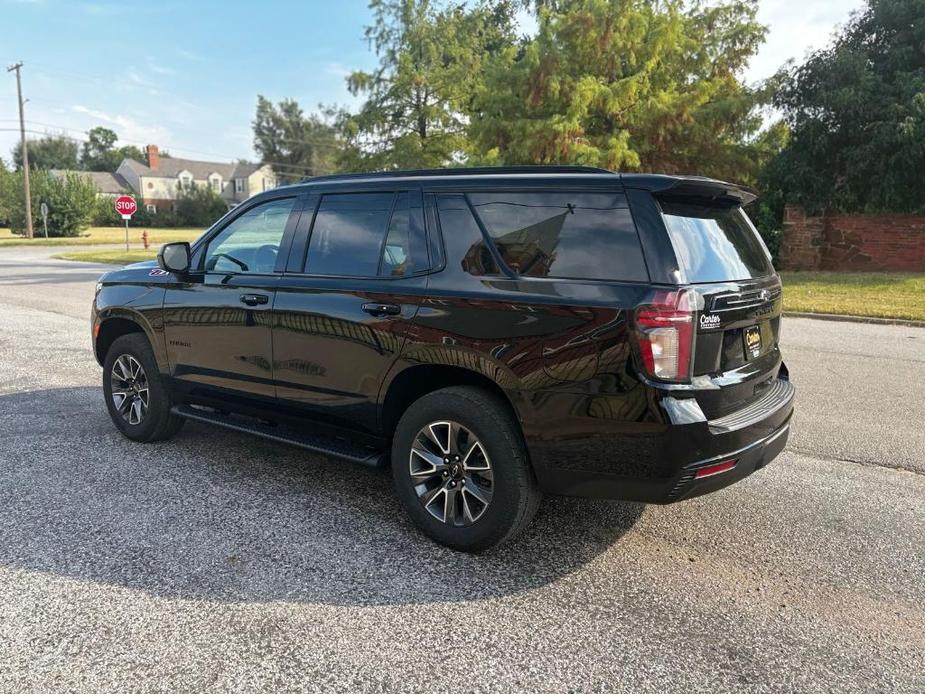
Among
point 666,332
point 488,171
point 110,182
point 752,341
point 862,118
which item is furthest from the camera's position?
point 110,182

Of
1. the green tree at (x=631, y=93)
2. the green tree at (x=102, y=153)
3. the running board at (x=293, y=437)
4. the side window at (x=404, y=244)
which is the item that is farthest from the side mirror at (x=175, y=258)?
the green tree at (x=102, y=153)

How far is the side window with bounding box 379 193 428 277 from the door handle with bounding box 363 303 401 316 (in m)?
0.18

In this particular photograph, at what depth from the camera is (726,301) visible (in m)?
3.04

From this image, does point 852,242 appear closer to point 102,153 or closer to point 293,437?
point 293,437

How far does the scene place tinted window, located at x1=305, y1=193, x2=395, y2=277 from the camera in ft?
12.3

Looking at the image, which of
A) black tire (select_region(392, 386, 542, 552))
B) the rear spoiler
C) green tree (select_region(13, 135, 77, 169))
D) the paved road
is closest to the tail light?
the rear spoiler

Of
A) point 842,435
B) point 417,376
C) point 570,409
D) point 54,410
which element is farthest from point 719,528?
point 54,410

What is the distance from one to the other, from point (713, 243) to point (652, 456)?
1.11 meters

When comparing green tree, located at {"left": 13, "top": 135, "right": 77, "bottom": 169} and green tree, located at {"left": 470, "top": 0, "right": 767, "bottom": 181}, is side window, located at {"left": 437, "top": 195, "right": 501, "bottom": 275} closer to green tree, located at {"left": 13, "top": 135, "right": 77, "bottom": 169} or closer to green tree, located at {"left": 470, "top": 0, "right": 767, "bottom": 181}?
green tree, located at {"left": 470, "top": 0, "right": 767, "bottom": 181}

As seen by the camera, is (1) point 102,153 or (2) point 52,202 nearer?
(2) point 52,202

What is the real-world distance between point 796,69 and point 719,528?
63.8 ft

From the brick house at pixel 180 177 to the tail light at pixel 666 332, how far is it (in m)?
85.0

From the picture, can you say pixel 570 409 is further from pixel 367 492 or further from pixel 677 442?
pixel 367 492

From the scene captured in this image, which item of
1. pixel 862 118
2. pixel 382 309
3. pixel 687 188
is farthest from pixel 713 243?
pixel 862 118
